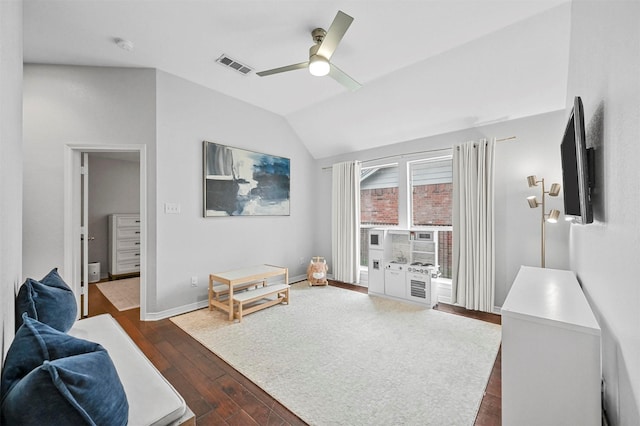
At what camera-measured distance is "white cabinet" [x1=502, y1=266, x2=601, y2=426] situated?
120 cm

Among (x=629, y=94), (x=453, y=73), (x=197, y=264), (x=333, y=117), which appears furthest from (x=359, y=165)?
(x=629, y=94)

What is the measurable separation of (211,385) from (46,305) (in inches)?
45.8

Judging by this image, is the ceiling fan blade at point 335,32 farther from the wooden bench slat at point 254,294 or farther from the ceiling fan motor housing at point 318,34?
the wooden bench slat at point 254,294

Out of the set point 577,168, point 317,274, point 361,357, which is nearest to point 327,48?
point 577,168

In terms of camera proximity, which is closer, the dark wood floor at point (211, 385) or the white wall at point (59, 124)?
the dark wood floor at point (211, 385)

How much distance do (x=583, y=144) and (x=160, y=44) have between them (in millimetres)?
3452

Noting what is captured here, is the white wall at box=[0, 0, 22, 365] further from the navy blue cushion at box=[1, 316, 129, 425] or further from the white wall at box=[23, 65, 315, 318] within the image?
the white wall at box=[23, 65, 315, 318]

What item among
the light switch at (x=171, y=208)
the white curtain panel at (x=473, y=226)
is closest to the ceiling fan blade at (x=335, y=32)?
the white curtain panel at (x=473, y=226)

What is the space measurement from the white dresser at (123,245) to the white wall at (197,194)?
266 cm

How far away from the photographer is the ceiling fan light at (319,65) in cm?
230

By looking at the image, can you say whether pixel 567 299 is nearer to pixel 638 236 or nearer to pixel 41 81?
pixel 638 236

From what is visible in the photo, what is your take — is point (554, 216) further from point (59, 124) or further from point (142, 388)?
point (59, 124)

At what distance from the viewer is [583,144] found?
127 cm

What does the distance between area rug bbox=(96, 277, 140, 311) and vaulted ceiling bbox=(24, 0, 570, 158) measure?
117 inches
